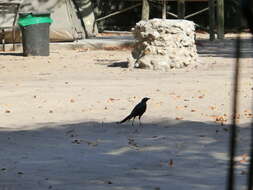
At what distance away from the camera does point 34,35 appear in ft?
59.8

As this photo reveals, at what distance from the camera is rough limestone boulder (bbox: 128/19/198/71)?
1468cm

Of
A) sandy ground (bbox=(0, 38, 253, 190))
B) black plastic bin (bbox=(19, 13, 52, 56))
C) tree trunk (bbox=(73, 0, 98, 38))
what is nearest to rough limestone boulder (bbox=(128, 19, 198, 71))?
sandy ground (bbox=(0, 38, 253, 190))

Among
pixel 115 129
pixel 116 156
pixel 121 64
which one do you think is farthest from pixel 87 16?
pixel 116 156

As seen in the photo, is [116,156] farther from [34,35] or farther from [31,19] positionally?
[31,19]

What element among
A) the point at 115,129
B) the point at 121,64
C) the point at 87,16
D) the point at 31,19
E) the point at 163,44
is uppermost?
the point at 87,16

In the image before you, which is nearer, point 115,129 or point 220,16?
point 115,129

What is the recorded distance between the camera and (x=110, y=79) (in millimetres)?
13047

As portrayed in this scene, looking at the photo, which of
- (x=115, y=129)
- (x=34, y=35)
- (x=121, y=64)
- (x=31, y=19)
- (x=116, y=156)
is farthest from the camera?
(x=31, y=19)

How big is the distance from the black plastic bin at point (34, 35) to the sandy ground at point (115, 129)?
2.97 m

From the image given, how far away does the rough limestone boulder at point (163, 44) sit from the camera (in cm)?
1468

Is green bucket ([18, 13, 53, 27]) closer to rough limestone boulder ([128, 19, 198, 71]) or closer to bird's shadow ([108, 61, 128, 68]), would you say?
bird's shadow ([108, 61, 128, 68])

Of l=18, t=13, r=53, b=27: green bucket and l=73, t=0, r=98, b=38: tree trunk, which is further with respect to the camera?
l=73, t=0, r=98, b=38: tree trunk

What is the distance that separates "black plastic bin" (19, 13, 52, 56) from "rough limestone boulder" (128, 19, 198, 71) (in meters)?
3.94

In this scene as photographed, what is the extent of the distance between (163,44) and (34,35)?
471cm
